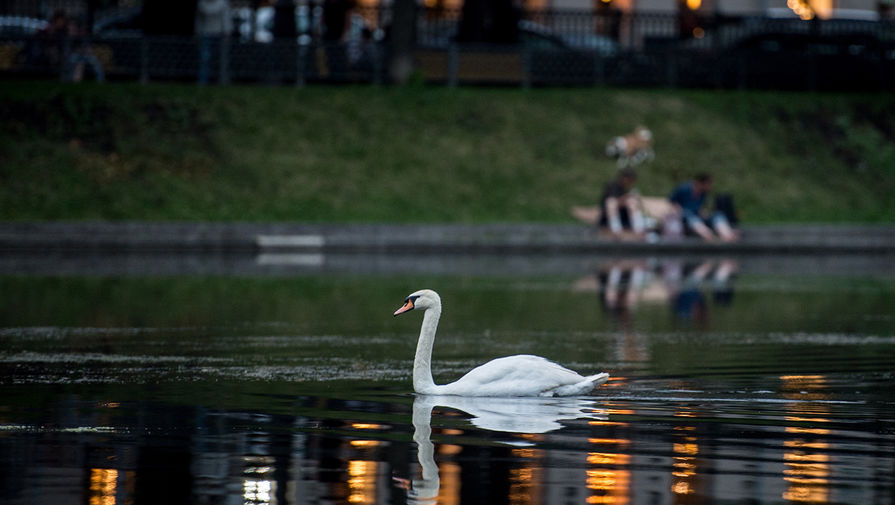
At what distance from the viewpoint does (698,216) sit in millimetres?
30969

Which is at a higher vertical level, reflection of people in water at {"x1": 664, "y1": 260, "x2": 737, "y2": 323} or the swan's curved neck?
the swan's curved neck

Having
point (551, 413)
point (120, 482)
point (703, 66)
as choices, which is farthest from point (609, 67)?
point (120, 482)

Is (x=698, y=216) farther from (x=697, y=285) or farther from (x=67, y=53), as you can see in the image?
(x=67, y=53)

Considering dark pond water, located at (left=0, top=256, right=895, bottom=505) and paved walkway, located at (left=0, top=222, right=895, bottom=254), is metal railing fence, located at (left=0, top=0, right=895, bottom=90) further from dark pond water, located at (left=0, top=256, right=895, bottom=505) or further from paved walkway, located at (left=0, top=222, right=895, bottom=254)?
dark pond water, located at (left=0, top=256, right=895, bottom=505)

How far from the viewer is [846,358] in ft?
44.1

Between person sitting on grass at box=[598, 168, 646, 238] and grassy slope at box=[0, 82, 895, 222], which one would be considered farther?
grassy slope at box=[0, 82, 895, 222]

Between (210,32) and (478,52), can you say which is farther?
(478,52)

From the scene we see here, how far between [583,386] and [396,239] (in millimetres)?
18881

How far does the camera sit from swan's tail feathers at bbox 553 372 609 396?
10750 mm

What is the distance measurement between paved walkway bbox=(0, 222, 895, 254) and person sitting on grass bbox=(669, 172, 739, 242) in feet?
0.76

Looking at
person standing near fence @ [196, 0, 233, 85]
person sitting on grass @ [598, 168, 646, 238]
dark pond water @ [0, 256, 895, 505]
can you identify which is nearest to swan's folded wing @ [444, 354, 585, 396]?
dark pond water @ [0, 256, 895, 505]

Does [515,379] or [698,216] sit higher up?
[515,379]

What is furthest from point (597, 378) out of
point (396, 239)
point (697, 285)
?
point (396, 239)

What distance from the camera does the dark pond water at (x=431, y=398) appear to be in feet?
25.1
